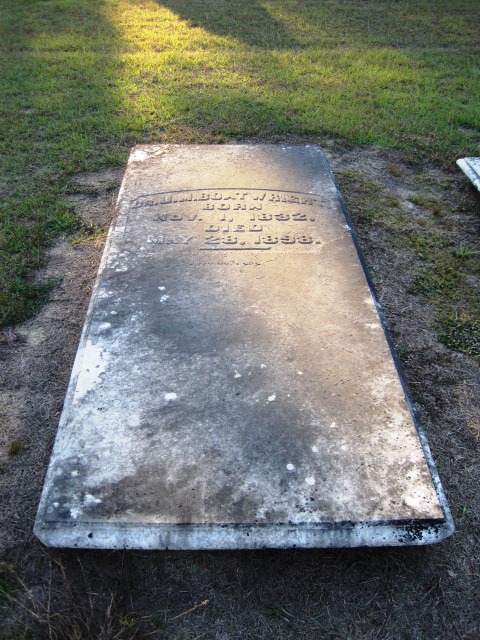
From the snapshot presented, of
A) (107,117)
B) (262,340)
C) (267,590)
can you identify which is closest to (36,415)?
(262,340)

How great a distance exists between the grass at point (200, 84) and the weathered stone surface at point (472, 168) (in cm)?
29

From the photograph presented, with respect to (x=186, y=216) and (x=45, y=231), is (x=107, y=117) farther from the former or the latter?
(x=186, y=216)

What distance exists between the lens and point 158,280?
2404mm

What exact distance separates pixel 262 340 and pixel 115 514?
0.84 meters

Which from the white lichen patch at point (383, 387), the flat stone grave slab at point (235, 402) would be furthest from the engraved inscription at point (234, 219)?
the white lichen patch at point (383, 387)

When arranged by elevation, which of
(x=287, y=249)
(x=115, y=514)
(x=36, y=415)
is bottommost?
(x=36, y=415)

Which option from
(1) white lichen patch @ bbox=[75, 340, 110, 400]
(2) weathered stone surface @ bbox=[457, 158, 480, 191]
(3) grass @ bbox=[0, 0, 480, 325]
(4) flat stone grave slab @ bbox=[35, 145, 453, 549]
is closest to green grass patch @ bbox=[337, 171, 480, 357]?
(2) weathered stone surface @ bbox=[457, 158, 480, 191]

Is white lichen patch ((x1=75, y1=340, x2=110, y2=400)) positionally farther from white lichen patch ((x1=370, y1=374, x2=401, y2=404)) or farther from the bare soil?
white lichen patch ((x1=370, y1=374, x2=401, y2=404))

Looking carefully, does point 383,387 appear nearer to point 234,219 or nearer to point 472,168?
point 234,219

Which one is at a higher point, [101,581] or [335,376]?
[335,376]

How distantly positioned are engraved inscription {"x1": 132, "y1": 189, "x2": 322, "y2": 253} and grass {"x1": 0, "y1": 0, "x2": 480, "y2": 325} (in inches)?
28.0

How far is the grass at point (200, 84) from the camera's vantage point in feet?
12.5

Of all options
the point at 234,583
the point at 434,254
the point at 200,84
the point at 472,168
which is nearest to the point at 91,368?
the point at 234,583

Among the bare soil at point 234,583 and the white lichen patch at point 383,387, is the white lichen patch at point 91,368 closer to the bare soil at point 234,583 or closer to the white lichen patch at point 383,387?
the bare soil at point 234,583
